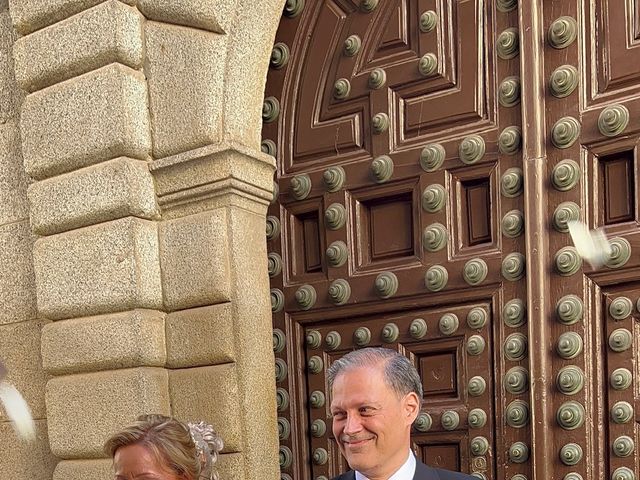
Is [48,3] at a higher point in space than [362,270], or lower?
higher

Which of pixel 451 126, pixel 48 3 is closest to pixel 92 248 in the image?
pixel 48 3

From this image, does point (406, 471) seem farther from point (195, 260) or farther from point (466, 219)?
point (195, 260)

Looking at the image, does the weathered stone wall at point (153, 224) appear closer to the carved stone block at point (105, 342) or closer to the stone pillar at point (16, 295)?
the carved stone block at point (105, 342)

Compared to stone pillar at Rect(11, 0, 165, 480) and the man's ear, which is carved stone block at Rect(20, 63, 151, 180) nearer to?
stone pillar at Rect(11, 0, 165, 480)

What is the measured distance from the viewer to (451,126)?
10.1 ft

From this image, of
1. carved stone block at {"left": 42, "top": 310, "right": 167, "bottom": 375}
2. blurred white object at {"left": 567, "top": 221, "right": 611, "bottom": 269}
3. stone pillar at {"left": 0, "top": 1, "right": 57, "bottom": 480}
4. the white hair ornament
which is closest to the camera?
the white hair ornament

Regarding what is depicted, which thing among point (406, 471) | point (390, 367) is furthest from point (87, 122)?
point (406, 471)

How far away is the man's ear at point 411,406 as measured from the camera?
2033 millimetres

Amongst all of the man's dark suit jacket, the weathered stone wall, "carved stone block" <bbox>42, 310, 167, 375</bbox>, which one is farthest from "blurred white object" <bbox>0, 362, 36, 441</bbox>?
the man's dark suit jacket

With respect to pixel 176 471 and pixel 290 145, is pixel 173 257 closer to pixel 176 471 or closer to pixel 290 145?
pixel 290 145

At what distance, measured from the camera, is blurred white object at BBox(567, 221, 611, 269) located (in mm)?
2695

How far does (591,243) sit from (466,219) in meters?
0.53

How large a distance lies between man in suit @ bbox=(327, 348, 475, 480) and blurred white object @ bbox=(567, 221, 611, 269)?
1.05 metres

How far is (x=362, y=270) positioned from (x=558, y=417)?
1.06 m
